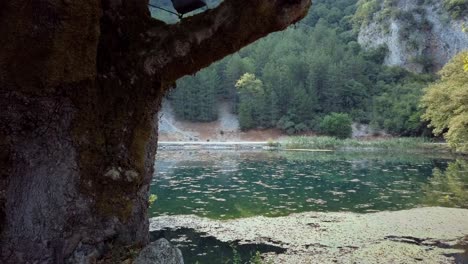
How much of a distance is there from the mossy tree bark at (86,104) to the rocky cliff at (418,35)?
56.4 metres

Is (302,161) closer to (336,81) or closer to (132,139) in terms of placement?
(132,139)

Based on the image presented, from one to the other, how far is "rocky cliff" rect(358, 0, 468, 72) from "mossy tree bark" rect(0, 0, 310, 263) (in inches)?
2219

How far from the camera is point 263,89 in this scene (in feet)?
164

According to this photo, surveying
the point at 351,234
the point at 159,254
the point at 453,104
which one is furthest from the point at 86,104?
the point at 453,104

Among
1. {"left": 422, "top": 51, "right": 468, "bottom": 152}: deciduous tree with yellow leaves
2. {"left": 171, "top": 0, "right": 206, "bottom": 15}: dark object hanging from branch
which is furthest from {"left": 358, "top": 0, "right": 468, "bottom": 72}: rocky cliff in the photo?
{"left": 171, "top": 0, "right": 206, "bottom": 15}: dark object hanging from branch

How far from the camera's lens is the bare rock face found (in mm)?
3003

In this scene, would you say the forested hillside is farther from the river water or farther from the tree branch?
the tree branch

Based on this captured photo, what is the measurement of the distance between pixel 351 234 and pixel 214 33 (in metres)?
7.27

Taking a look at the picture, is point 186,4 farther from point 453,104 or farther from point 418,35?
point 418,35

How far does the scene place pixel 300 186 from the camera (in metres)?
16.6

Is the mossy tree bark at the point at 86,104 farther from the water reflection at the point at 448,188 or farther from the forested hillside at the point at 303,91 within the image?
the forested hillside at the point at 303,91

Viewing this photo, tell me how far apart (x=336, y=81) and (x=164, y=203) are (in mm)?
40835

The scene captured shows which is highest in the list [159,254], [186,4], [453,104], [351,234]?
[453,104]

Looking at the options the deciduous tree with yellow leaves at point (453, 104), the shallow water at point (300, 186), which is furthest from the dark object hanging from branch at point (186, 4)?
the deciduous tree with yellow leaves at point (453, 104)
